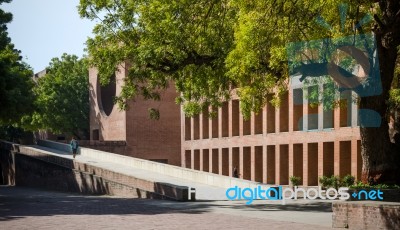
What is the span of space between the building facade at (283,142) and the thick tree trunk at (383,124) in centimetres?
1507

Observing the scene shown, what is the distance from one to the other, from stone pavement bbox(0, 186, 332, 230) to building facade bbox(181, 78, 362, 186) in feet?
42.2

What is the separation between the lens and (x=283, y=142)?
153ft

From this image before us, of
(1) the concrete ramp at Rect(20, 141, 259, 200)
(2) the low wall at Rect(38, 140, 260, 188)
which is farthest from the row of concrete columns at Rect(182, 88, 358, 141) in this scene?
(1) the concrete ramp at Rect(20, 141, 259, 200)

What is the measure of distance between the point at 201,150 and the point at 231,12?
37.0 m

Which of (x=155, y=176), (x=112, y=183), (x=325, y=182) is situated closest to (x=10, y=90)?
(x=112, y=183)

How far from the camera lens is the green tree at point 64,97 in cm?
6719

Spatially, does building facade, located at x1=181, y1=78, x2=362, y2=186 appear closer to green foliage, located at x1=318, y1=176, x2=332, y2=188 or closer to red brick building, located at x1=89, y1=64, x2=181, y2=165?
green foliage, located at x1=318, y1=176, x2=332, y2=188

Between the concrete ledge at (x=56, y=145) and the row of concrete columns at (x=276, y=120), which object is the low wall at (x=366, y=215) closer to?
the row of concrete columns at (x=276, y=120)

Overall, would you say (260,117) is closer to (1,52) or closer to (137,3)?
(1,52)

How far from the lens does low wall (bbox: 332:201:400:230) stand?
1443 cm

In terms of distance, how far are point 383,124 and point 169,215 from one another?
6.07m

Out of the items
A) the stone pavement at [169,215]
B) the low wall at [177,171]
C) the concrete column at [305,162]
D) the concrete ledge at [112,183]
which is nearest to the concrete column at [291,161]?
the concrete column at [305,162]

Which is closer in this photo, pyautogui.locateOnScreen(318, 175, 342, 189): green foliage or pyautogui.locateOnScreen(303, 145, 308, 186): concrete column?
pyautogui.locateOnScreen(318, 175, 342, 189): green foliage

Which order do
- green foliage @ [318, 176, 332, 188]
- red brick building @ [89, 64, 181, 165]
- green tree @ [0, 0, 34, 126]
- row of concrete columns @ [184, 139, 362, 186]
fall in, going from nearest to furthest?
1. green tree @ [0, 0, 34, 126]
2. green foliage @ [318, 176, 332, 188]
3. row of concrete columns @ [184, 139, 362, 186]
4. red brick building @ [89, 64, 181, 165]
